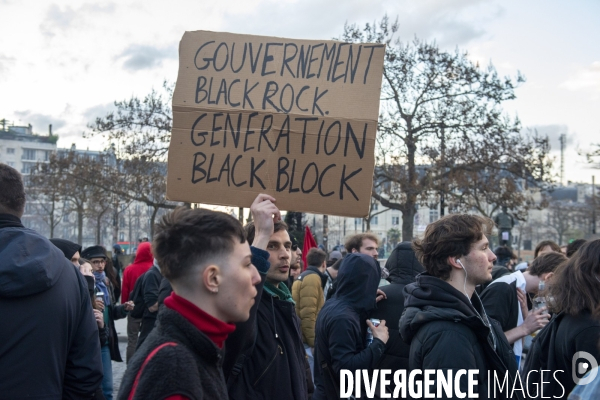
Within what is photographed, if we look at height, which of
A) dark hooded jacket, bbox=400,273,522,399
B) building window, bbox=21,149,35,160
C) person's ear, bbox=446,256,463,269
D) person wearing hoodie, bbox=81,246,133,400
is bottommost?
person wearing hoodie, bbox=81,246,133,400

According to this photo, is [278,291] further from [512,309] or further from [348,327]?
[512,309]

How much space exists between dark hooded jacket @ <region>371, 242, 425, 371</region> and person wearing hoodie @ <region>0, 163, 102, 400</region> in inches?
76.9

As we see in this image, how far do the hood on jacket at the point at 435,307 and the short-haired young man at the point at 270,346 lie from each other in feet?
2.24

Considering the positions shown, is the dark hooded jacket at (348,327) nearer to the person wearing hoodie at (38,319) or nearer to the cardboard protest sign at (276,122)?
the cardboard protest sign at (276,122)

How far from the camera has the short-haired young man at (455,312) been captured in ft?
10.00

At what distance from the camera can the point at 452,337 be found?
3059 mm

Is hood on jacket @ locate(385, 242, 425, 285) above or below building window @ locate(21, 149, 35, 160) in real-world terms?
below

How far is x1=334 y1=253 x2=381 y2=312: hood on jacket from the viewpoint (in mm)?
4496

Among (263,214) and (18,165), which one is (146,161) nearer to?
(263,214)

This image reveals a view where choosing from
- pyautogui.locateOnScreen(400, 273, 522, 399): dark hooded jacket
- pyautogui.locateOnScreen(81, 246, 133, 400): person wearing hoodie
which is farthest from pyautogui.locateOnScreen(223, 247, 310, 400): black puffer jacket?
pyautogui.locateOnScreen(81, 246, 133, 400): person wearing hoodie

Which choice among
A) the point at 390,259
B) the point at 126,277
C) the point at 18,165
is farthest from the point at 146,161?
the point at 18,165

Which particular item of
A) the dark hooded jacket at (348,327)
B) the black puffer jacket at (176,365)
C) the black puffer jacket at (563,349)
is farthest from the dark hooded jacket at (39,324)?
the black puffer jacket at (563,349)

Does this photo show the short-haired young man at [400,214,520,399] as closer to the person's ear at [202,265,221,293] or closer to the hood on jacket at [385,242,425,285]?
the hood on jacket at [385,242,425,285]

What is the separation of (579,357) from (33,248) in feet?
9.43
